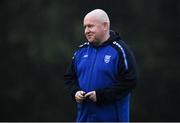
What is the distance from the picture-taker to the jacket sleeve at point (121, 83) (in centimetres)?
482

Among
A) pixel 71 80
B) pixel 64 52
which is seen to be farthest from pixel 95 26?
pixel 64 52

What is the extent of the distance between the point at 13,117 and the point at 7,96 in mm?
303

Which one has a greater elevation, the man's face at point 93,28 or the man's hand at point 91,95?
the man's face at point 93,28

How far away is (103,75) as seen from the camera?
4.85 m

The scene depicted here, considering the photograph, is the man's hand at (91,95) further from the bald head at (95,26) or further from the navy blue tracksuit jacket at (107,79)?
the bald head at (95,26)

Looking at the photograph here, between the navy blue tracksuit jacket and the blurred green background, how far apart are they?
4.01 meters

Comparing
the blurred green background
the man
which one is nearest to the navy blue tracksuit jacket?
the man

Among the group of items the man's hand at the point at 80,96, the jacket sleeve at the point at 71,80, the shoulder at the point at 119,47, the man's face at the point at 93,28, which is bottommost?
the man's hand at the point at 80,96

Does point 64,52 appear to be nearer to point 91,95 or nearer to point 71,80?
point 71,80

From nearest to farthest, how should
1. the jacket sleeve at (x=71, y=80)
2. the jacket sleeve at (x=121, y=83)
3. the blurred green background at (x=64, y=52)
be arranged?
1. the jacket sleeve at (x=121, y=83)
2. the jacket sleeve at (x=71, y=80)
3. the blurred green background at (x=64, y=52)

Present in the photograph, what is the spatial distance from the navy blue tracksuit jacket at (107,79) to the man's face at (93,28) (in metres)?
0.09

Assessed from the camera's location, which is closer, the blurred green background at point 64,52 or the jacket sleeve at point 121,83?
the jacket sleeve at point 121,83

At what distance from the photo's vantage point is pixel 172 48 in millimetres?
9078

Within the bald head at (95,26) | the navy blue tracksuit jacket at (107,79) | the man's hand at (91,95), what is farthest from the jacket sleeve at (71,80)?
the bald head at (95,26)
